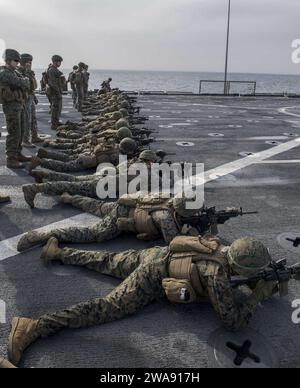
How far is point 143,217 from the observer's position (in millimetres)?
6191

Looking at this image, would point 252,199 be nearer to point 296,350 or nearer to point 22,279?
point 296,350

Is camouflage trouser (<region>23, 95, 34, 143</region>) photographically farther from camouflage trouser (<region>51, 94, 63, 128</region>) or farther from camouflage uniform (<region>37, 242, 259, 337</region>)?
camouflage uniform (<region>37, 242, 259, 337</region>)

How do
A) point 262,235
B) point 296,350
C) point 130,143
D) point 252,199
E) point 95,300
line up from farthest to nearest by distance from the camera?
→ 1. point 130,143
2. point 252,199
3. point 262,235
4. point 95,300
5. point 296,350

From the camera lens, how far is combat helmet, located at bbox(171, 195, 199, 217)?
562cm

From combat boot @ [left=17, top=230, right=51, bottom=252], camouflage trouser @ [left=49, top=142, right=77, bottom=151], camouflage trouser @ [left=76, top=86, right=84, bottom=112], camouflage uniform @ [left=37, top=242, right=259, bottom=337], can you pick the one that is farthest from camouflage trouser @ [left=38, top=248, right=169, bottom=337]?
camouflage trouser @ [left=76, top=86, right=84, bottom=112]

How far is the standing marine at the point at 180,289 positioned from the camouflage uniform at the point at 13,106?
22.9ft

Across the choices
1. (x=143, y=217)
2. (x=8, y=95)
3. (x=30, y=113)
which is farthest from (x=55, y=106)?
(x=143, y=217)

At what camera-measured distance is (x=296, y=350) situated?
13.6 feet

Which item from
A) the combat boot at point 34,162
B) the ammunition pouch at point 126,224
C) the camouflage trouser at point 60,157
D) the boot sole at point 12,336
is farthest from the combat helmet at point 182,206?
the camouflage trouser at point 60,157

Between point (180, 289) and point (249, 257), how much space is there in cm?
87

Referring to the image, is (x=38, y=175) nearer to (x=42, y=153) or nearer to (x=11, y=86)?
(x=42, y=153)

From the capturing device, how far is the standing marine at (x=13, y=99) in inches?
382
